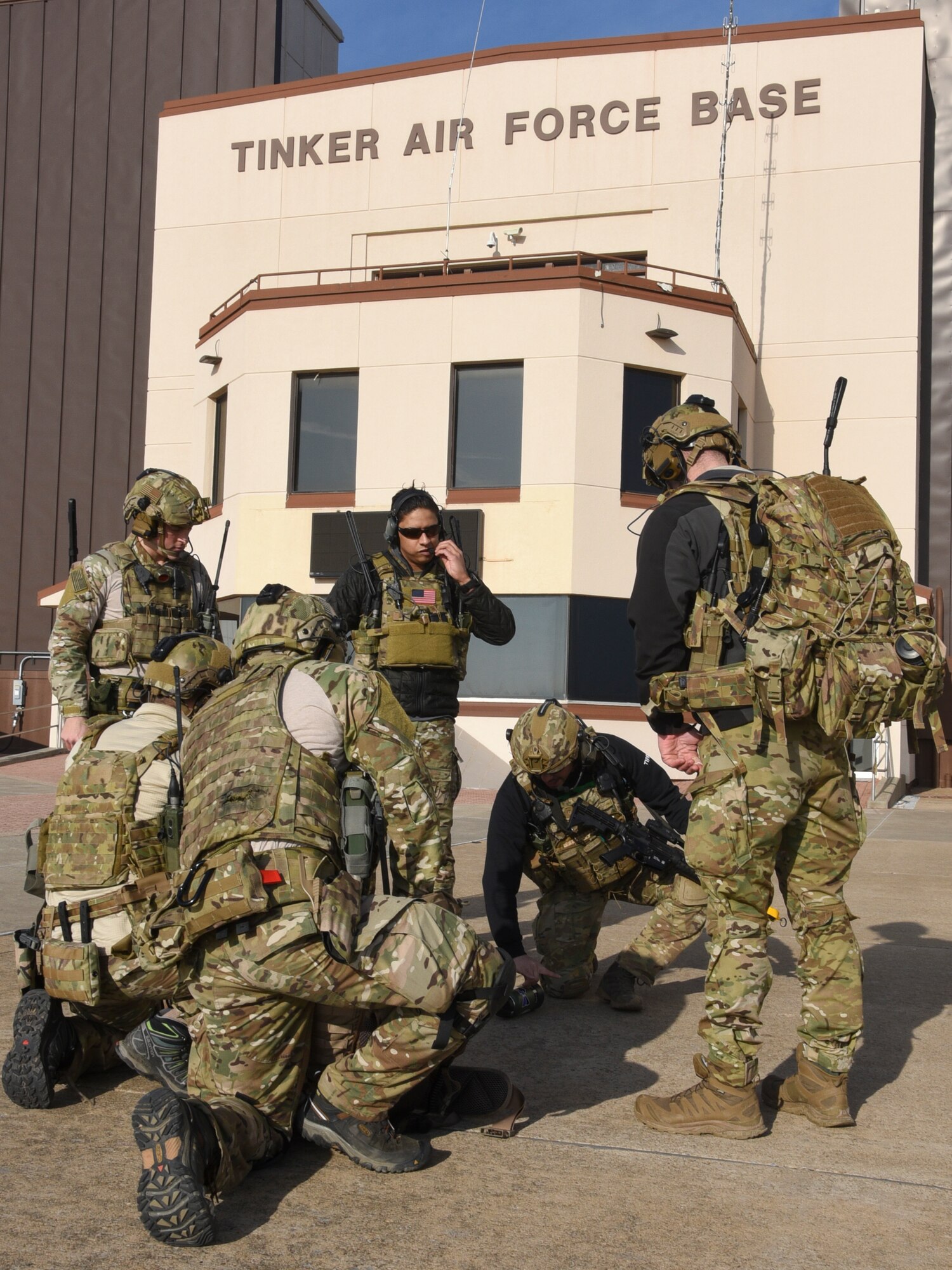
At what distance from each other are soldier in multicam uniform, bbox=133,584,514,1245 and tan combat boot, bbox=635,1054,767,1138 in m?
0.69

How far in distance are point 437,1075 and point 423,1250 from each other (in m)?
0.78

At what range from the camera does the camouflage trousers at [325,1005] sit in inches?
114

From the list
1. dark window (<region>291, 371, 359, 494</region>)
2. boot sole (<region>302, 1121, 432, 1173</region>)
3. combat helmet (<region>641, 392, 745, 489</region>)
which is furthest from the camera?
dark window (<region>291, 371, 359, 494</region>)

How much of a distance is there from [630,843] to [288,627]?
2.04m

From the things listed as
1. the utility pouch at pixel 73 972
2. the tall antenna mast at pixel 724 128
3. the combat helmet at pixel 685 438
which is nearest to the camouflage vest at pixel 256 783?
the utility pouch at pixel 73 972

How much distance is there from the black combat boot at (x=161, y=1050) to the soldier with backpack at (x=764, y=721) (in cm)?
130

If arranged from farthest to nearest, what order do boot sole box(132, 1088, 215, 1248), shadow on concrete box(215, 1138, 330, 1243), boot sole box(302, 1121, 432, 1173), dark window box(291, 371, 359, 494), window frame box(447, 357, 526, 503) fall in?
dark window box(291, 371, 359, 494) → window frame box(447, 357, 526, 503) → boot sole box(302, 1121, 432, 1173) → shadow on concrete box(215, 1138, 330, 1243) → boot sole box(132, 1088, 215, 1248)

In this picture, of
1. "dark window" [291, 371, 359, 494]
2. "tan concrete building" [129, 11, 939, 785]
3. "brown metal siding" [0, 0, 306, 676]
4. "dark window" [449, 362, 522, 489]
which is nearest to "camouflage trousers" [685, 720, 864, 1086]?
"tan concrete building" [129, 11, 939, 785]

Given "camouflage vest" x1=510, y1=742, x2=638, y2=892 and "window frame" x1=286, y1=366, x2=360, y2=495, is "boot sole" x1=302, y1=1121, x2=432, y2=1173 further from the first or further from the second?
"window frame" x1=286, y1=366, x2=360, y2=495

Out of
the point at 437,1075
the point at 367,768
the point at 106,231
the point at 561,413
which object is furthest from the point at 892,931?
the point at 106,231

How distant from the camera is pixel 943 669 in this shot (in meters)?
3.72

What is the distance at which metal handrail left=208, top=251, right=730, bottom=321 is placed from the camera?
55.0 ft

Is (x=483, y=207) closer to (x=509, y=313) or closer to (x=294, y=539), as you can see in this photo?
(x=509, y=313)

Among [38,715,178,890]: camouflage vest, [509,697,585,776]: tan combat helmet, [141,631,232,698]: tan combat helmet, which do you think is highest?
[141,631,232,698]: tan combat helmet
